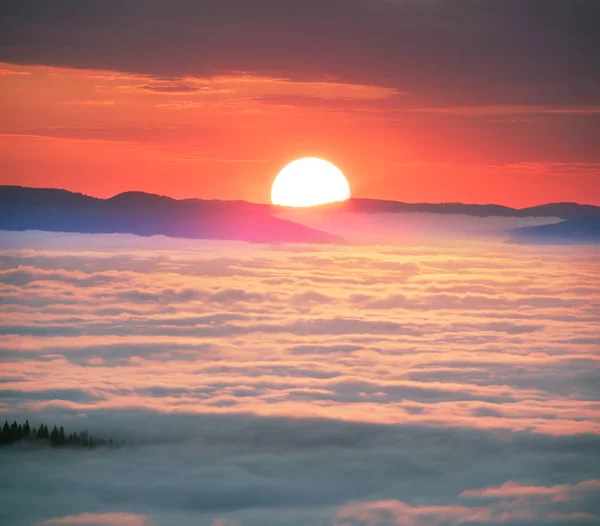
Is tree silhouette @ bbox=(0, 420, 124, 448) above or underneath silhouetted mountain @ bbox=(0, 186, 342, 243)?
underneath

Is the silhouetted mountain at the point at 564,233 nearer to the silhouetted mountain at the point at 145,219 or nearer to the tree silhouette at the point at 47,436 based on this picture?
the silhouetted mountain at the point at 145,219

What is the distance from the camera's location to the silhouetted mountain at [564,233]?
109938 mm

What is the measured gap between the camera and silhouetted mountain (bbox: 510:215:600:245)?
10994 cm

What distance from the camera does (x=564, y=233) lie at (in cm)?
11406

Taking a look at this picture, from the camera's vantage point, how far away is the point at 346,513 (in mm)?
38000

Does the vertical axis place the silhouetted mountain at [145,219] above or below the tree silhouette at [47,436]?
above

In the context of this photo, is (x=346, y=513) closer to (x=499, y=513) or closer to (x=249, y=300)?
(x=499, y=513)

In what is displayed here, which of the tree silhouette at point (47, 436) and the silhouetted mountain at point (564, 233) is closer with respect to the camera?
the tree silhouette at point (47, 436)

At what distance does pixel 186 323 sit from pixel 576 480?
1987 inches

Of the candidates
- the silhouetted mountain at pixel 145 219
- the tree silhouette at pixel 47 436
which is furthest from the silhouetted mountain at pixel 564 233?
the tree silhouette at pixel 47 436

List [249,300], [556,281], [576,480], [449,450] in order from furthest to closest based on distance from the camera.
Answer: [556,281]
[249,300]
[449,450]
[576,480]

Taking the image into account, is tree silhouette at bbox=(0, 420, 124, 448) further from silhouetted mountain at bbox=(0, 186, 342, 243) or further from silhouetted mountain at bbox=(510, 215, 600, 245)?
silhouetted mountain at bbox=(510, 215, 600, 245)

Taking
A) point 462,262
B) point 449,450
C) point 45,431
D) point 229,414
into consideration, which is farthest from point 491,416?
point 462,262

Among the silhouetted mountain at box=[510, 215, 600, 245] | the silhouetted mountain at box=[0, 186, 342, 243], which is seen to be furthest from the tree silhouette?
the silhouetted mountain at box=[510, 215, 600, 245]
